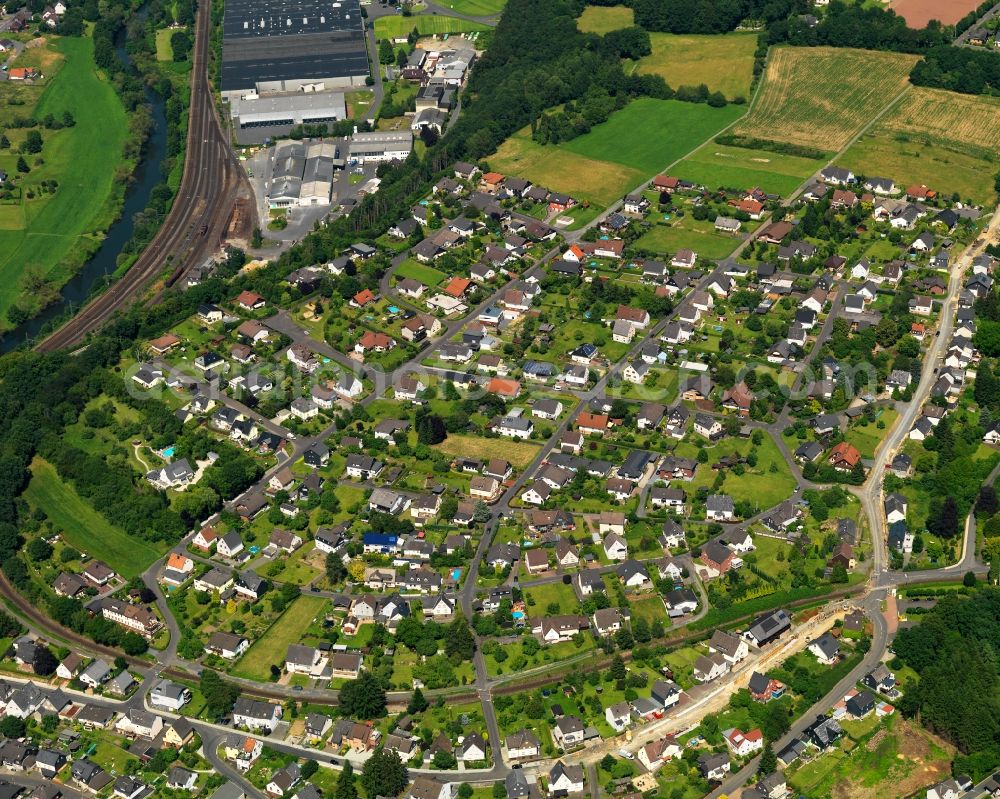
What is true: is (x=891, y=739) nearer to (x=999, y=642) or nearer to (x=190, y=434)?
(x=999, y=642)

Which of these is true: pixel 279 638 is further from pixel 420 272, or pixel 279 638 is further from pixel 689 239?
pixel 689 239

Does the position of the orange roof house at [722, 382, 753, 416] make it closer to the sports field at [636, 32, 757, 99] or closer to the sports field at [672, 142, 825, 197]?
the sports field at [672, 142, 825, 197]

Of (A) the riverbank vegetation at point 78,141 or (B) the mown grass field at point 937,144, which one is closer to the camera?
(A) the riverbank vegetation at point 78,141

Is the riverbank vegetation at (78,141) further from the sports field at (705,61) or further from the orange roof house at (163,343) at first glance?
the sports field at (705,61)

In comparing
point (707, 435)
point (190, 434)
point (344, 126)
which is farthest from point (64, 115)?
point (707, 435)

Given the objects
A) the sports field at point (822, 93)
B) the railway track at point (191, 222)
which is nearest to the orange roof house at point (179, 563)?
the railway track at point (191, 222)

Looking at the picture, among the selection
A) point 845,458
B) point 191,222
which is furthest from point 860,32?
point 845,458

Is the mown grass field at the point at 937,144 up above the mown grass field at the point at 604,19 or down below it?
below
